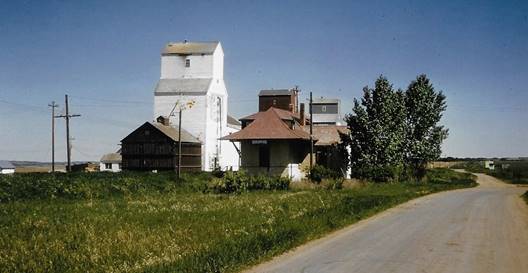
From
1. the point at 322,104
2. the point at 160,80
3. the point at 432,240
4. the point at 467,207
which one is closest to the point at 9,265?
the point at 432,240

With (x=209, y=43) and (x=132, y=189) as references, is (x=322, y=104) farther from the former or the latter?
(x=132, y=189)

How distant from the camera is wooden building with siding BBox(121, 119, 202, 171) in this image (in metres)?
65.1

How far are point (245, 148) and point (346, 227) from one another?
30.9 metres

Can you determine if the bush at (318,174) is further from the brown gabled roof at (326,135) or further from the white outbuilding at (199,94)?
the white outbuilding at (199,94)

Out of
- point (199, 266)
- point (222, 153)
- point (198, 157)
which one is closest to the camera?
point (199, 266)

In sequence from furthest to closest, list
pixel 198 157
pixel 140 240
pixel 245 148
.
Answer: pixel 198 157 → pixel 245 148 → pixel 140 240

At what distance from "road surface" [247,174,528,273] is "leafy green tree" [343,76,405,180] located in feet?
91.2

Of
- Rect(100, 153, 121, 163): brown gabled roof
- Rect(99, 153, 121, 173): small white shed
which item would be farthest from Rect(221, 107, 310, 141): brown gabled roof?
Rect(100, 153, 121, 163): brown gabled roof

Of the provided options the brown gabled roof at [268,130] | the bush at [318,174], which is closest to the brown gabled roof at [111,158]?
the brown gabled roof at [268,130]

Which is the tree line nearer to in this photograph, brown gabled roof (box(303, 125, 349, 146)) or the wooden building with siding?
brown gabled roof (box(303, 125, 349, 146))

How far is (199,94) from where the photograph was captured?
7069 centimetres

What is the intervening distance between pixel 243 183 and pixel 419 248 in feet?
75.3

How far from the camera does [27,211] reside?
22.1 m

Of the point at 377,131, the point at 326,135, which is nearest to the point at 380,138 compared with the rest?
the point at 377,131
